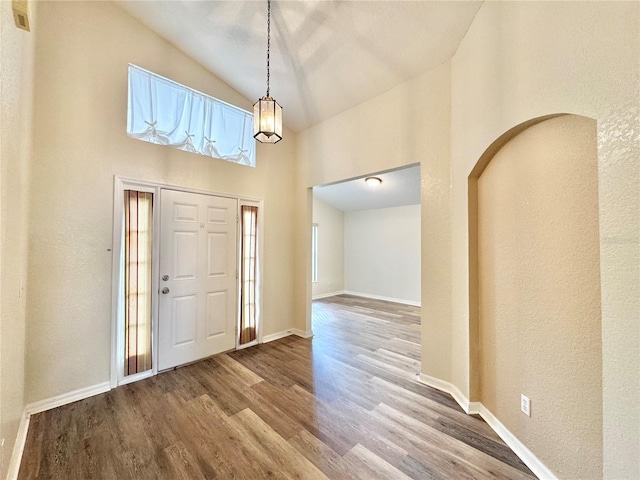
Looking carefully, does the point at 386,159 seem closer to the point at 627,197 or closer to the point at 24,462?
the point at 627,197

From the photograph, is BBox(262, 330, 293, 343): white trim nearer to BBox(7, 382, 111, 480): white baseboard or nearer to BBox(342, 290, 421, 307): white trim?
BBox(7, 382, 111, 480): white baseboard

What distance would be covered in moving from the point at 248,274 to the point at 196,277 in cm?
73

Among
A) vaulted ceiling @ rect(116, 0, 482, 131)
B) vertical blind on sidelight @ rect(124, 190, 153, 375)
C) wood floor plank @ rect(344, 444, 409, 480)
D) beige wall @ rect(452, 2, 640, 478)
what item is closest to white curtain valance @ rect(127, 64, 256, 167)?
vaulted ceiling @ rect(116, 0, 482, 131)

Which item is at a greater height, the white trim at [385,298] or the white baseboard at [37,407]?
the white baseboard at [37,407]

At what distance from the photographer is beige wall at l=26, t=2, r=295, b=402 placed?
2199 mm

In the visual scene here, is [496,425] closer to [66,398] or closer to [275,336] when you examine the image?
Result: [275,336]

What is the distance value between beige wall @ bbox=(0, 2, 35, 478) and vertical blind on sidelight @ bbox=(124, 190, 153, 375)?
716 millimetres

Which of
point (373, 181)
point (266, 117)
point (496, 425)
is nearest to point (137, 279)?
point (266, 117)

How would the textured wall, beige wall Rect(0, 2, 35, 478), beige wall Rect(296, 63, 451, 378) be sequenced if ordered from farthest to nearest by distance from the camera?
the textured wall, beige wall Rect(296, 63, 451, 378), beige wall Rect(0, 2, 35, 478)

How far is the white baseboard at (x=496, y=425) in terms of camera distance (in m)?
1.56

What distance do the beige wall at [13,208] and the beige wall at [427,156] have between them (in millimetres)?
2928

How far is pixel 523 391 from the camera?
1.73 meters

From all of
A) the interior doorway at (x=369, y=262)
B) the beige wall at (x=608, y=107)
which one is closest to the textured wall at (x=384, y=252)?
the interior doorway at (x=369, y=262)

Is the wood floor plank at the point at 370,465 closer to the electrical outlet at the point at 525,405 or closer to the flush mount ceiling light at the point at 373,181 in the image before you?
the electrical outlet at the point at 525,405
